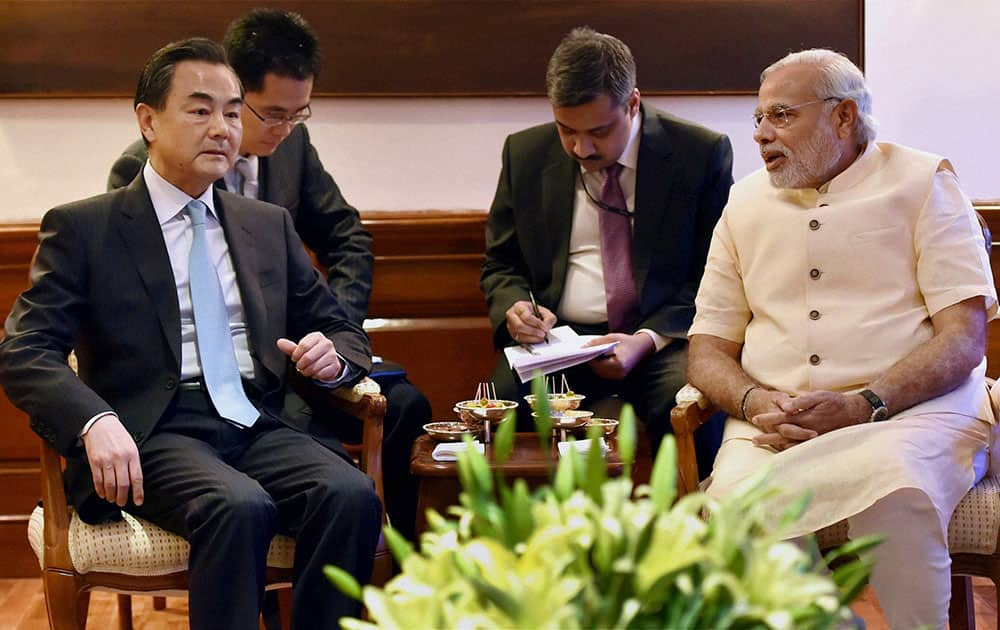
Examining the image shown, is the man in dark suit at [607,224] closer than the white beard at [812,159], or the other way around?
the white beard at [812,159]

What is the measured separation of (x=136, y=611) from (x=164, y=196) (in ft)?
4.99

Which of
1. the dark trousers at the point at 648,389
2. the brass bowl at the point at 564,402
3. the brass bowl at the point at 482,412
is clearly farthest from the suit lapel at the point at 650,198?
the brass bowl at the point at 482,412

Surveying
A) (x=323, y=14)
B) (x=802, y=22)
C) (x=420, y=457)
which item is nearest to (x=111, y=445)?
(x=420, y=457)

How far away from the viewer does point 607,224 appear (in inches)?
152

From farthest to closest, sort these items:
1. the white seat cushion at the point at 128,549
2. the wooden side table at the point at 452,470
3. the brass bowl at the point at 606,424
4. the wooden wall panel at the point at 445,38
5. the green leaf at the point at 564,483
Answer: the wooden wall panel at the point at 445,38
the brass bowl at the point at 606,424
the wooden side table at the point at 452,470
the white seat cushion at the point at 128,549
the green leaf at the point at 564,483

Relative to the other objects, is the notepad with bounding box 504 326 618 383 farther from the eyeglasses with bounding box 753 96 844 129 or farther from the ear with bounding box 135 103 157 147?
the ear with bounding box 135 103 157 147

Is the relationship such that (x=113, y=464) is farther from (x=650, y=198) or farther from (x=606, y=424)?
(x=650, y=198)

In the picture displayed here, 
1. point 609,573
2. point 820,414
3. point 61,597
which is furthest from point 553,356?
point 609,573

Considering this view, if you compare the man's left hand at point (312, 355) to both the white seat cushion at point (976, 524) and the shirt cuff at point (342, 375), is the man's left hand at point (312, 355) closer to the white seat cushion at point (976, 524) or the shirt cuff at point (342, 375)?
the shirt cuff at point (342, 375)

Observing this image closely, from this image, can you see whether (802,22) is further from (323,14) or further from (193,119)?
(193,119)

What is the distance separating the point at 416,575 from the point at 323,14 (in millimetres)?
3298

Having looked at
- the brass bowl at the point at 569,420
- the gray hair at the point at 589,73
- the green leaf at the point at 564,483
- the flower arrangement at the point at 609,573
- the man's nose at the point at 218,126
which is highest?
the gray hair at the point at 589,73

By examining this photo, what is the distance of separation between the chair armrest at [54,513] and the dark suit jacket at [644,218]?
1398 mm

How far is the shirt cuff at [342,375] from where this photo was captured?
318 cm
